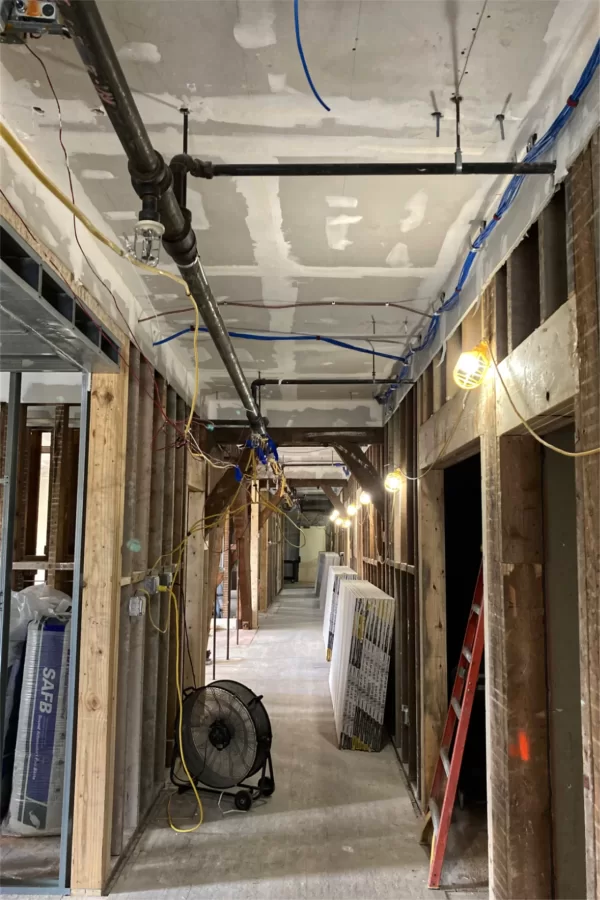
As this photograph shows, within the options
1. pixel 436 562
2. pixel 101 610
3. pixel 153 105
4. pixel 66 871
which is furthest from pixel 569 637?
pixel 66 871

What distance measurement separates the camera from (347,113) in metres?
1.92

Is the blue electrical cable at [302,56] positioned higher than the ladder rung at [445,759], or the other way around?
the blue electrical cable at [302,56]

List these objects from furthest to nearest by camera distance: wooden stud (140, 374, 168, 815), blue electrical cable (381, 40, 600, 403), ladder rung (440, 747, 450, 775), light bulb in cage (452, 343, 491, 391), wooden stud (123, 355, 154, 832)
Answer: wooden stud (140, 374, 168, 815), wooden stud (123, 355, 154, 832), ladder rung (440, 747, 450, 775), light bulb in cage (452, 343, 491, 391), blue electrical cable (381, 40, 600, 403)

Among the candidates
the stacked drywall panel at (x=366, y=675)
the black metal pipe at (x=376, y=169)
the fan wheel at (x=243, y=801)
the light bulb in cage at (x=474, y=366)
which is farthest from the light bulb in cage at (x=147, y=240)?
the stacked drywall panel at (x=366, y=675)

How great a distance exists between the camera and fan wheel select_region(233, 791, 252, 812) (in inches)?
145

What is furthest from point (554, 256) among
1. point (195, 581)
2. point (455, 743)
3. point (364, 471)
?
point (195, 581)

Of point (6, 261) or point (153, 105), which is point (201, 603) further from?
point (153, 105)

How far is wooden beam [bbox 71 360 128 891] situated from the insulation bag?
50cm

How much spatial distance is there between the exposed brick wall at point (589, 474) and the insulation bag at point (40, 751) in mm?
2644

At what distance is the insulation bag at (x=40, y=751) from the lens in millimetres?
3244

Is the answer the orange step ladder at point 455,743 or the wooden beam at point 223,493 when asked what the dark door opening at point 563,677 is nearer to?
the orange step ladder at point 455,743

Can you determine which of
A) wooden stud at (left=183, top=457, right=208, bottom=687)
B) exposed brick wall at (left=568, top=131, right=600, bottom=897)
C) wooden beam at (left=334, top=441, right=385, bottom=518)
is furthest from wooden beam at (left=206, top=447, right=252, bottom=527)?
exposed brick wall at (left=568, top=131, right=600, bottom=897)

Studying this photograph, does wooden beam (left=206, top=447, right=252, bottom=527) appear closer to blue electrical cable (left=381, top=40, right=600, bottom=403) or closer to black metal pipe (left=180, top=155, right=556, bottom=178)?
blue electrical cable (left=381, top=40, right=600, bottom=403)

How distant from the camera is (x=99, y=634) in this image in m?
2.89
